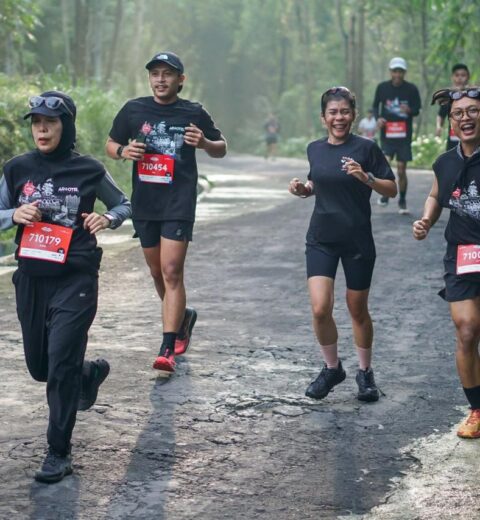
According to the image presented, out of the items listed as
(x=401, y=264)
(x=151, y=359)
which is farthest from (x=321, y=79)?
(x=151, y=359)

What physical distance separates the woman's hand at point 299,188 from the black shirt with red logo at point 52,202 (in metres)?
1.56

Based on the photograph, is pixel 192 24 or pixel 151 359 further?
pixel 192 24

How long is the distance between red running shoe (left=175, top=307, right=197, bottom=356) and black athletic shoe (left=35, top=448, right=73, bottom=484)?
9.61 ft

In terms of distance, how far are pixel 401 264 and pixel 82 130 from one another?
9409 millimetres

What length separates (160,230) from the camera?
8688mm

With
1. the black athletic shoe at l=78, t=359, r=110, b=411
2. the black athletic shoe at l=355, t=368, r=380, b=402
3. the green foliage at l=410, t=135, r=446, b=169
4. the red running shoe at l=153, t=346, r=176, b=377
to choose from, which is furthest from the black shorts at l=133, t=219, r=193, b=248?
the green foliage at l=410, t=135, r=446, b=169

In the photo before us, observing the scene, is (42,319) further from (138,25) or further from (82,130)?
(138,25)

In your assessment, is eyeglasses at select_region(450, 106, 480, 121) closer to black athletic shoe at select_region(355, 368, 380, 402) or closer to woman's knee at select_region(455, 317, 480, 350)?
woman's knee at select_region(455, 317, 480, 350)

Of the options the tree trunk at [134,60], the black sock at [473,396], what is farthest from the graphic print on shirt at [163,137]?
the tree trunk at [134,60]

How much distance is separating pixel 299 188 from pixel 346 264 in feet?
1.75

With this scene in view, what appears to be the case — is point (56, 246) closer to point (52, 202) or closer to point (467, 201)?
point (52, 202)

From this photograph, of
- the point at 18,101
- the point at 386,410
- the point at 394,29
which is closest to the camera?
the point at 386,410

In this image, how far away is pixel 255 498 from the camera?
19.0 ft

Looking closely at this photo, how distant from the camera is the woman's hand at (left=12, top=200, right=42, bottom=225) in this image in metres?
6.14
